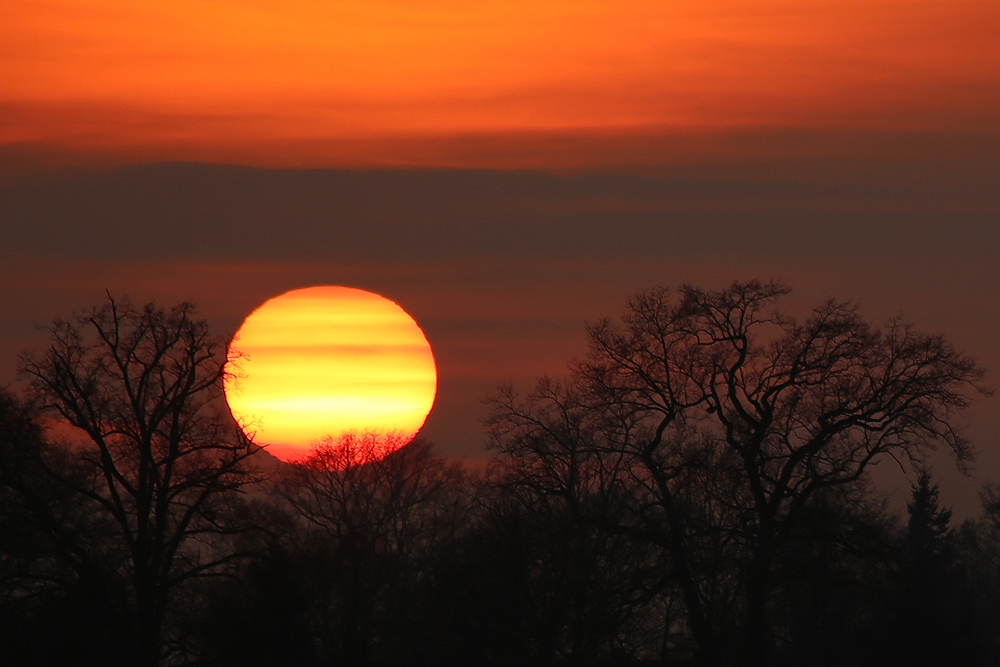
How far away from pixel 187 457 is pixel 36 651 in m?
6.38

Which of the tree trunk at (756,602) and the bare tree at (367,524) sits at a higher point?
the bare tree at (367,524)

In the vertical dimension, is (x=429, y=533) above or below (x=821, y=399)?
above

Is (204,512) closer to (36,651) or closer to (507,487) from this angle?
(36,651)

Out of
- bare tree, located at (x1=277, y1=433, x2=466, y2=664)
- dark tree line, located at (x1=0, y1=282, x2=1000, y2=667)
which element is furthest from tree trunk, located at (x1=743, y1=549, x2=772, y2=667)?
bare tree, located at (x1=277, y1=433, x2=466, y2=664)

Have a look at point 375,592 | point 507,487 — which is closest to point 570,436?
point 507,487

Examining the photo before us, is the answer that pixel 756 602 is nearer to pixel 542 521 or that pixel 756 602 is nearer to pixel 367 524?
pixel 542 521

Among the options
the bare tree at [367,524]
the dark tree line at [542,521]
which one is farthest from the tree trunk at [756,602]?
the bare tree at [367,524]

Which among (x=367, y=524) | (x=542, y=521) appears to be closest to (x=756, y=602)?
(x=542, y=521)

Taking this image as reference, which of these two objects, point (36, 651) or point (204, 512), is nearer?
point (36, 651)

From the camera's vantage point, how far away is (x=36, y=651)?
35.8 metres

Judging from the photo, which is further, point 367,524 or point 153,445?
point 367,524

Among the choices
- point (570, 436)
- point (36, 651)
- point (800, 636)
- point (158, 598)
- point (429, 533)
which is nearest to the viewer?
point (36, 651)

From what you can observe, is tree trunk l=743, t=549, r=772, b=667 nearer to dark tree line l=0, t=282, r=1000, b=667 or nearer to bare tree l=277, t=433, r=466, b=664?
dark tree line l=0, t=282, r=1000, b=667

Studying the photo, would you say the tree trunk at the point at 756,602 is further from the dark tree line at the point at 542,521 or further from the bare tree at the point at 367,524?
the bare tree at the point at 367,524
